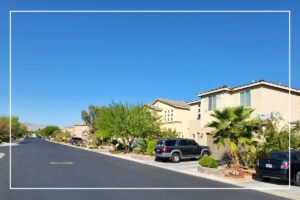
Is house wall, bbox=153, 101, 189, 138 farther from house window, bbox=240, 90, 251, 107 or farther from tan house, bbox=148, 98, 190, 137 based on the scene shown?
house window, bbox=240, 90, 251, 107

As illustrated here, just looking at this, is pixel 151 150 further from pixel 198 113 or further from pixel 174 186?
pixel 174 186

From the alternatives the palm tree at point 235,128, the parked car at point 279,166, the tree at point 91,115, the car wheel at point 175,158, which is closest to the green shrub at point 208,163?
the palm tree at point 235,128

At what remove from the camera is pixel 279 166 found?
18.0m

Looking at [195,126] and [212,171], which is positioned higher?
[195,126]

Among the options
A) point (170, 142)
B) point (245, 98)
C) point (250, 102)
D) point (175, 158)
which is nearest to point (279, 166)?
point (250, 102)

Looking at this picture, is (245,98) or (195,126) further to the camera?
(195,126)

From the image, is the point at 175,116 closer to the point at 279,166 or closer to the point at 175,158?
the point at 175,158

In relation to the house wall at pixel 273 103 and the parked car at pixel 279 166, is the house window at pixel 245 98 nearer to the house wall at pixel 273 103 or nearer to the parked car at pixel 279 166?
the house wall at pixel 273 103

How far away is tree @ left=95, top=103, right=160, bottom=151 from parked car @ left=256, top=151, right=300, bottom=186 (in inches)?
1020

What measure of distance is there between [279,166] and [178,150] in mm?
14313

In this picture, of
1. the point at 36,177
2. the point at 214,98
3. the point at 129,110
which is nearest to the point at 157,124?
the point at 129,110

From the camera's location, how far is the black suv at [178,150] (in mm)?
31516

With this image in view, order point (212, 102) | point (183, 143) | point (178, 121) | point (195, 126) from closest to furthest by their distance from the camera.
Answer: point (183, 143)
point (212, 102)
point (195, 126)
point (178, 121)
